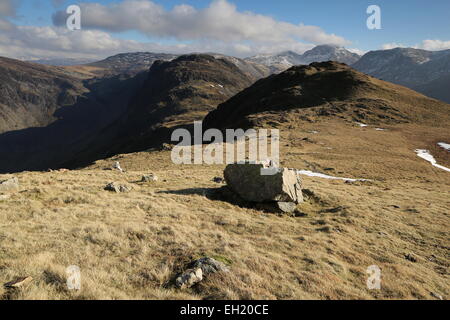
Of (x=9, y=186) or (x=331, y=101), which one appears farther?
(x=331, y=101)

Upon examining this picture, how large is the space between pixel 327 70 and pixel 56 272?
414ft

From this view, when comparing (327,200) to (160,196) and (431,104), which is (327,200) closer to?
(160,196)

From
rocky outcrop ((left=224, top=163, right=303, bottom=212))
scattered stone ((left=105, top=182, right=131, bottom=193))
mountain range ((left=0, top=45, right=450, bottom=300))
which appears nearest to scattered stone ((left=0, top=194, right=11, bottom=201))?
mountain range ((left=0, top=45, right=450, bottom=300))

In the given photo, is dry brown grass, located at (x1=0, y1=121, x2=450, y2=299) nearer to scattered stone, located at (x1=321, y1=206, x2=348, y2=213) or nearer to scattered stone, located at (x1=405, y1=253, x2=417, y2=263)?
scattered stone, located at (x1=405, y1=253, x2=417, y2=263)

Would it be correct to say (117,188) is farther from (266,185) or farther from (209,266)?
(209,266)

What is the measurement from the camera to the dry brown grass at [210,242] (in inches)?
350

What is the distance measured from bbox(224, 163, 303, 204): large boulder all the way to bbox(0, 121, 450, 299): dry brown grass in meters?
1.47

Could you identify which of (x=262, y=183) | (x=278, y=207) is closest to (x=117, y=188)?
(x=262, y=183)

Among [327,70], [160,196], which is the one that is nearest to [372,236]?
[160,196]

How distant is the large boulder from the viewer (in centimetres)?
1923

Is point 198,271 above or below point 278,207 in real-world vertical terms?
above

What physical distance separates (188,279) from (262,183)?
37.7 ft

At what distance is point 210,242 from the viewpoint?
1258 centimetres

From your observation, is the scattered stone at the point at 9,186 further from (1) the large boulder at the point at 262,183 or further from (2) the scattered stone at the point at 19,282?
(1) the large boulder at the point at 262,183
